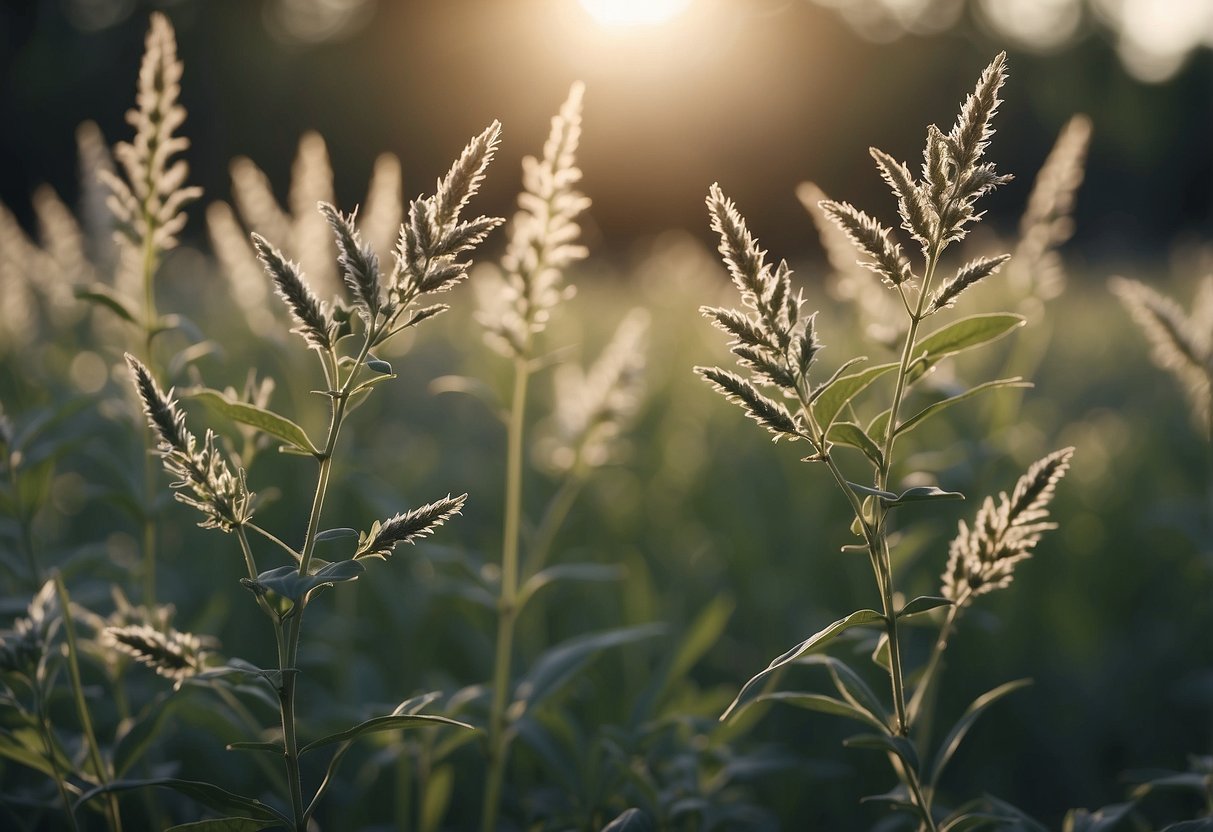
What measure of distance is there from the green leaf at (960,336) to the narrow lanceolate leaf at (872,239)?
9cm

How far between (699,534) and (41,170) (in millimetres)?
17817

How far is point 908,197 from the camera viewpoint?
108 cm

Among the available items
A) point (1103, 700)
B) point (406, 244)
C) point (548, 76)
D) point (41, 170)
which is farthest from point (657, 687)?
point (41, 170)

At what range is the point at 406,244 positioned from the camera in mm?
1053

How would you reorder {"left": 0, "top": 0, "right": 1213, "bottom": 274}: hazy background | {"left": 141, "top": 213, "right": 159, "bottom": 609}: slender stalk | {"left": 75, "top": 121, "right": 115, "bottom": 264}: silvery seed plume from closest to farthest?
{"left": 141, "top": 213, "right": 159, "bottom": 609}: slender stalk
{"left": 75, "top": 121, "right": 115, "bottom": 264}: silvery seed plume
{"left": 0, "top": 0, "right": 1213, "bottom": 274}: hazy background

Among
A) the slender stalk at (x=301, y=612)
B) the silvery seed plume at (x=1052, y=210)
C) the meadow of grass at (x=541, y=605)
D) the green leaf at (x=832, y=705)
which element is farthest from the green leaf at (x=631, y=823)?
the silvery seed plume at (x=1052, y=210)

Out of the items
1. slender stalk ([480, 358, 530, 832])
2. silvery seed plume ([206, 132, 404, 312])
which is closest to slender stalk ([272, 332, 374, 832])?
slender stalk ([480, 358, 530, 832])

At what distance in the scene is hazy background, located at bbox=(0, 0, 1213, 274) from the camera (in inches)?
643

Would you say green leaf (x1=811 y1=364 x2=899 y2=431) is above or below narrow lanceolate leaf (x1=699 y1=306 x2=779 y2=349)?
below

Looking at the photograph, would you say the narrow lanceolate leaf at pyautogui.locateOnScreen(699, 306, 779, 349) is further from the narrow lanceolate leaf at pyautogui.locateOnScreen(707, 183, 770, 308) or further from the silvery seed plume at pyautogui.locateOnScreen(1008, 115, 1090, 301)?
the silvery seed plume at pyautogui.locateOnScreen(1008, 115, 1090, 301)

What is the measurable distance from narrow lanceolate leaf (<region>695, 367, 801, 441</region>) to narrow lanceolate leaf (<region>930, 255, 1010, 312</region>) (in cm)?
22

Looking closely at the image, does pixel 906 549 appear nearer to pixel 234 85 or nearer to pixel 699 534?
pixel 699 534

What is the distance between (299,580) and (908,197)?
826 mm

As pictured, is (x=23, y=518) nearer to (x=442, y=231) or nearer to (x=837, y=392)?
(x=442, y=231)
